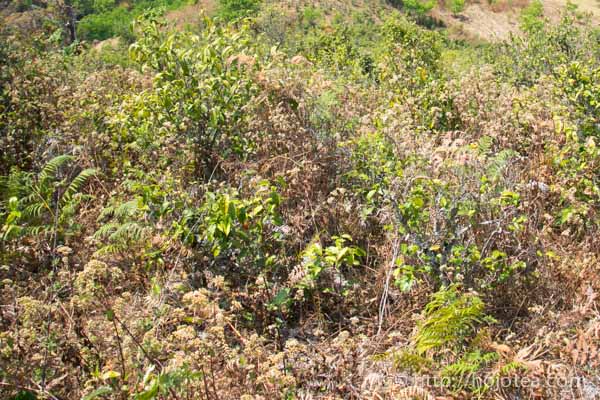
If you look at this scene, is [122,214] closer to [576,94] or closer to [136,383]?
[136,383]

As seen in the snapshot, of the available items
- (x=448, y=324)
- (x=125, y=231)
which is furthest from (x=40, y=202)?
(x=448, y=324)

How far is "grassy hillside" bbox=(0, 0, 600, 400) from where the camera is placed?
8.85ft

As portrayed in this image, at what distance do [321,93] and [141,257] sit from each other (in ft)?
7.10

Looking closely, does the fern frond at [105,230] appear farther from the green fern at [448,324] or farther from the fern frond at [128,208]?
the green fern at [448,324]

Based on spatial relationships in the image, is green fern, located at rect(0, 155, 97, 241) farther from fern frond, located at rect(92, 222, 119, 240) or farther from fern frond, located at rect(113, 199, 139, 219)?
fern frond, located at rect(113, 199, 139, 219)

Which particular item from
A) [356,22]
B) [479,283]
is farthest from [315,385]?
[356,22]

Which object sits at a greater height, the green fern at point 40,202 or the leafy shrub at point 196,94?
the leafy shrub at point 196,94

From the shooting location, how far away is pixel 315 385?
2.79 metres

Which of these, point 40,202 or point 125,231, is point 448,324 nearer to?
point 125,231

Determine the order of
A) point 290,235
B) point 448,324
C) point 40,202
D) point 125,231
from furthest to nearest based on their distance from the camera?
point 40,202
point 290,235
point 125,231
point 448,324

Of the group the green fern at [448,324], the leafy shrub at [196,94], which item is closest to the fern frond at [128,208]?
the leafy shrub at [196,94]

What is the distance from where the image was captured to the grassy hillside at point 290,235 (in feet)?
8.85

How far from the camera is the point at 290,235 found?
12.4 ft

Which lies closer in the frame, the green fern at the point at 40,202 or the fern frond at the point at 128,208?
the fern frond at the point at 128,208
